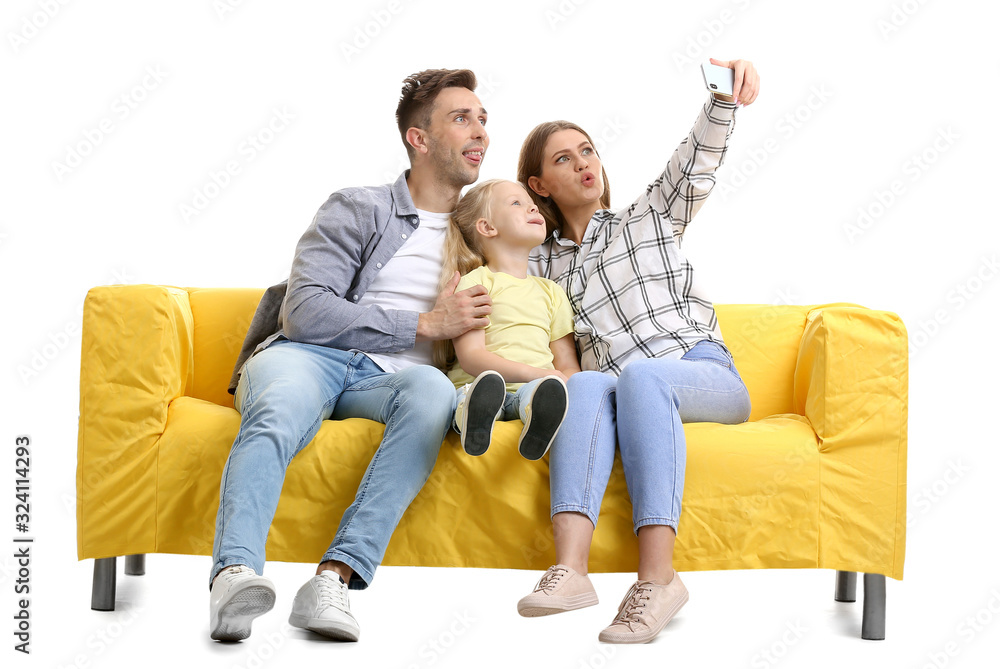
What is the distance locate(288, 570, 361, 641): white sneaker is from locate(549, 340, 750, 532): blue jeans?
46 centimetres

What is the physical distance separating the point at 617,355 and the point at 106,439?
1233 mm

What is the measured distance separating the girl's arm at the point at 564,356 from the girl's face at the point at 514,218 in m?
0.27

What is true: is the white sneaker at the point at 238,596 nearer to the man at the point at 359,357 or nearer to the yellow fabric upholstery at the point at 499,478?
the man at the point at 359,357

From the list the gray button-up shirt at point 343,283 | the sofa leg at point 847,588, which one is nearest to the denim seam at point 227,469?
the gray button-up shirt at point 343,283

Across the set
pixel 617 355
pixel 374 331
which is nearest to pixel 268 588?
pixel 374 331

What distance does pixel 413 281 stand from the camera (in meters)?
2.41

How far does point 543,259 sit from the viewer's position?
260 centimetres

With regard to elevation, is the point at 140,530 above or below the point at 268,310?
below

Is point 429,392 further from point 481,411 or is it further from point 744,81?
point 744,81

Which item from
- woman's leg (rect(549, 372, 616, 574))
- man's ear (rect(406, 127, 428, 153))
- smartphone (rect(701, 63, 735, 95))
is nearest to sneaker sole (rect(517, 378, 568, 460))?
woman's leg (rect(549, 372, 616, 574))

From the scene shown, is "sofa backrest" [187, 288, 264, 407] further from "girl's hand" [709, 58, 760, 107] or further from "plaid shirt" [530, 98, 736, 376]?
"girl's hand" [709, 58, 760, 107]

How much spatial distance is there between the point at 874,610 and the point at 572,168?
4.43ft

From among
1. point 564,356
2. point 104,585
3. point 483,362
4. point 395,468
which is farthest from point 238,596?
point 564,356

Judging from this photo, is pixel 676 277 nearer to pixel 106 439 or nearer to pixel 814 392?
pixel 814 392
